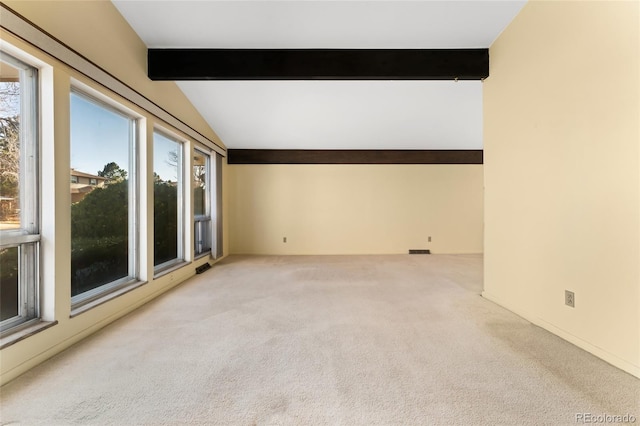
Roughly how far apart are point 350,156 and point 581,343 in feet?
14.9

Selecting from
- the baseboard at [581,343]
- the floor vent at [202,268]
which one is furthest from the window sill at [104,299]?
the baseboard at [581,343]

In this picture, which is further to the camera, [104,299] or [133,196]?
[133,196]

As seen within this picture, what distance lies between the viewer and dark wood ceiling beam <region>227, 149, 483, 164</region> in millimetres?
5504

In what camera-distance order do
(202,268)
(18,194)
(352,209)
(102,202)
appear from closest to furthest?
(18,194) < (102,202) < (202,268) < (352,209)

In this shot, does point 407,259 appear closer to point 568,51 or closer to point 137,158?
point 568,51

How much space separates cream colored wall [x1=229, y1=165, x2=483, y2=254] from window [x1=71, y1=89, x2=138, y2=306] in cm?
294

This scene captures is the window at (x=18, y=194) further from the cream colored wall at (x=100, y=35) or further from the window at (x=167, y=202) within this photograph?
the window at (x=167, y=202)

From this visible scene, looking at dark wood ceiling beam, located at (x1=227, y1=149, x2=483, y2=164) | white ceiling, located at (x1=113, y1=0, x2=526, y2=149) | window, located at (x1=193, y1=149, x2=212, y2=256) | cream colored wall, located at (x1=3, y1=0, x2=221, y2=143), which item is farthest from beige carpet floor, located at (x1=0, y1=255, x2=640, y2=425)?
dark wood ceiling beam, located at (x1=227, y1=149, x2=483, y2=164)

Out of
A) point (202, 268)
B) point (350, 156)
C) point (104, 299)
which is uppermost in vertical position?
point (350, 156)

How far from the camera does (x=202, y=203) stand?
4.73m

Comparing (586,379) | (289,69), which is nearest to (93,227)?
(289,69)

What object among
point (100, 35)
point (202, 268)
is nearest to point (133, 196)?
point (100, 35)

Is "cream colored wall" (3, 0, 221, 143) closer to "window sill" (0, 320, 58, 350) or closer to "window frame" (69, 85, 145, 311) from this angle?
"window frame" (69, 85, 145, 311)
